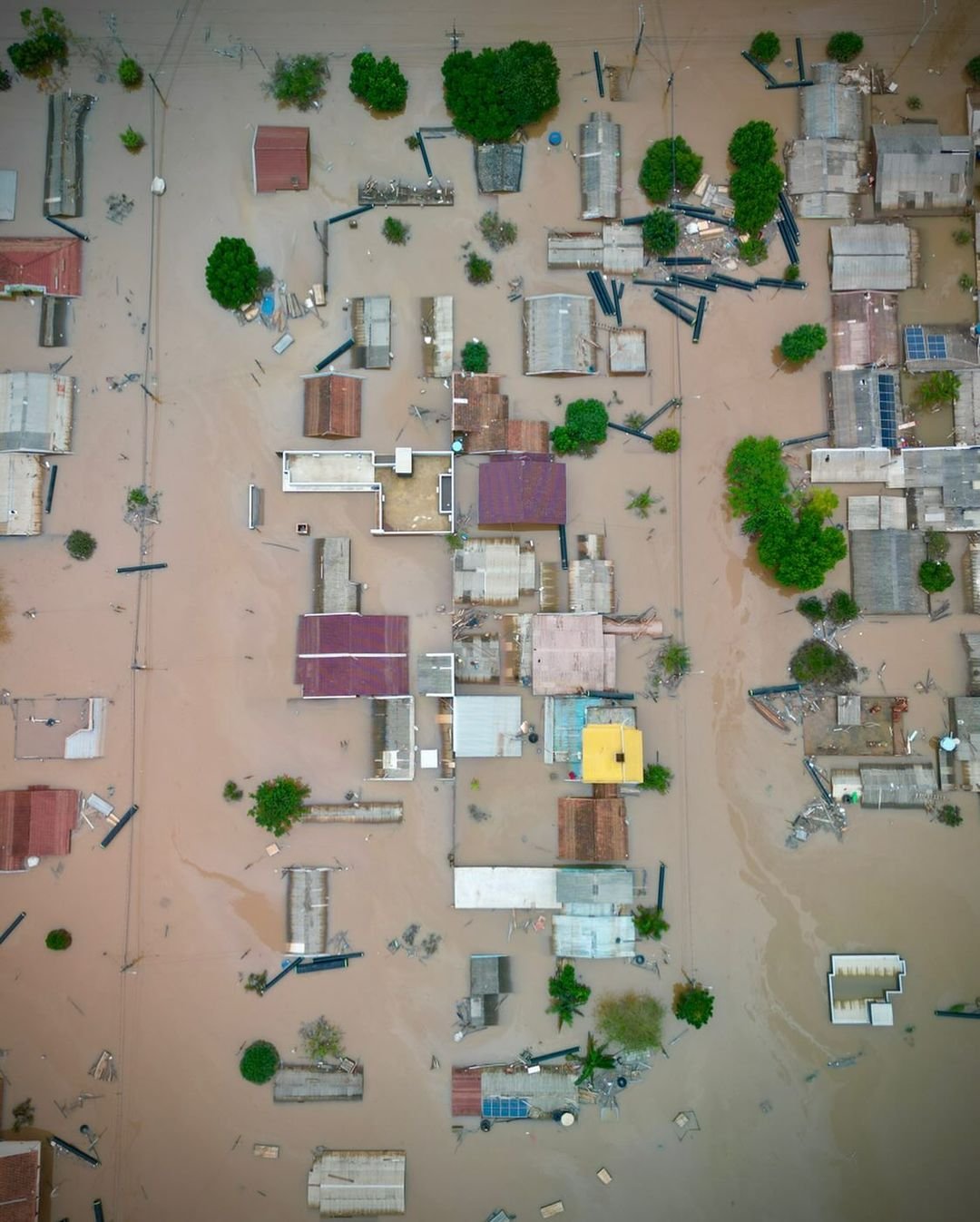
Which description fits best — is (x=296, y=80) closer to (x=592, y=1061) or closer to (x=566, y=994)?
(x=566, y=994)

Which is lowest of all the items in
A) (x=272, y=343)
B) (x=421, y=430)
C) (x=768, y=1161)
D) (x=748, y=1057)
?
(x=768, y=1161)

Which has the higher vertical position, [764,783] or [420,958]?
[764,783]

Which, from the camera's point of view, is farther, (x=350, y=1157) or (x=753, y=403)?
(x=753, y=403)

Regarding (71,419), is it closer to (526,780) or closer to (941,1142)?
(526,780)

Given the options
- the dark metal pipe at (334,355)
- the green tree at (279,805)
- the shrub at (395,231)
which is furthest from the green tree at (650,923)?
the shrub at (395,231)

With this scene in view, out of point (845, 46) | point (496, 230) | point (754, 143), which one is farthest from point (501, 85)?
point (845, 46)

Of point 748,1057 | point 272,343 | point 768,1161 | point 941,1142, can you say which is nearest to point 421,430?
point 272,343
